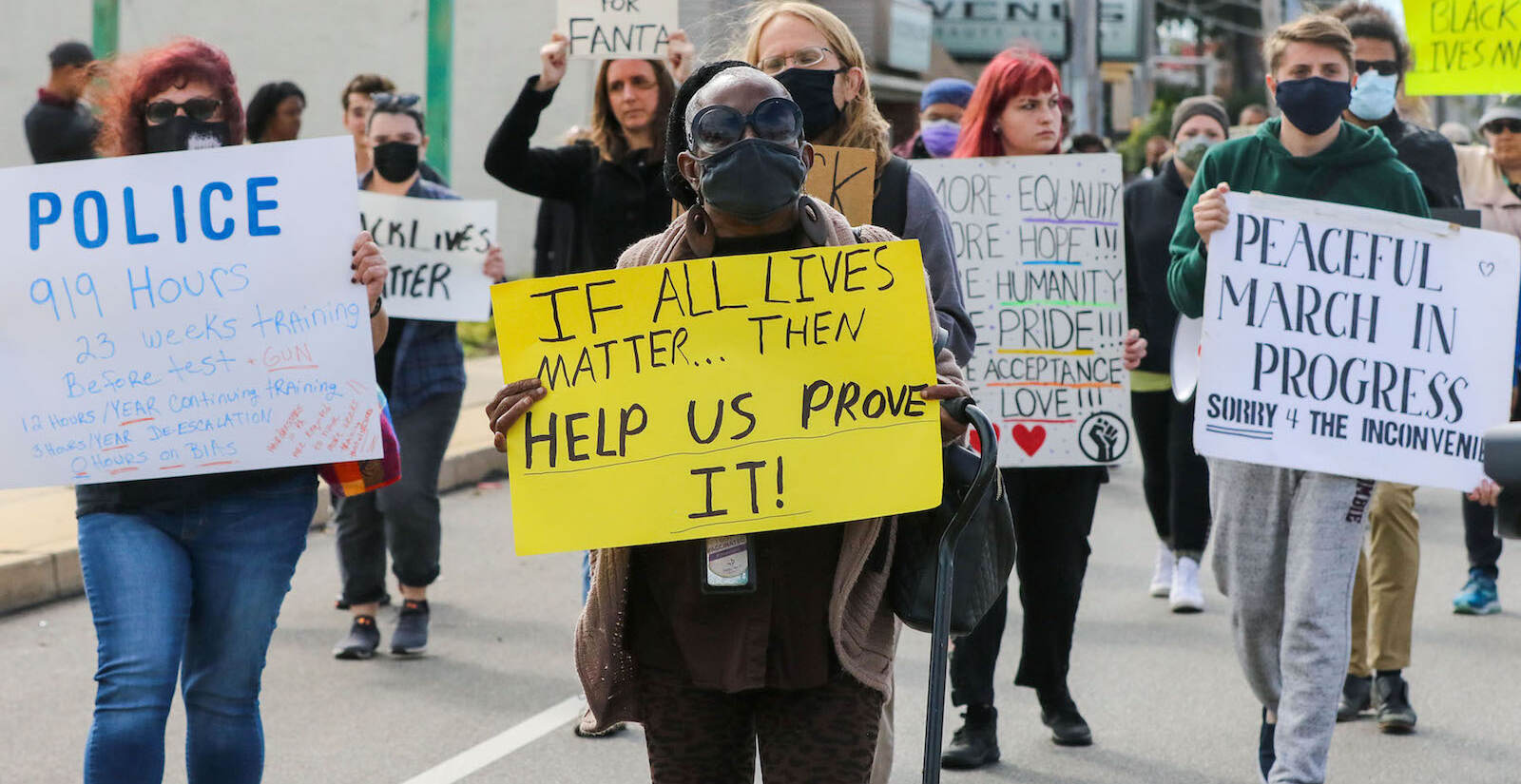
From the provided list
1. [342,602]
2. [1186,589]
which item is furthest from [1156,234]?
[342,602]

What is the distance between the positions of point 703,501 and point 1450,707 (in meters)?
3.97

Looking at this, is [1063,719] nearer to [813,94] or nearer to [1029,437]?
[1029,437]

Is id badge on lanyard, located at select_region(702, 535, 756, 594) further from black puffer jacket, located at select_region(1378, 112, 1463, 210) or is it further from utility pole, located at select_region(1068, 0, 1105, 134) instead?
utility pole, located at select_region(1068, 0, 1105, 134)

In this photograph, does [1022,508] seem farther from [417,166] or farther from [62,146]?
[62,146]

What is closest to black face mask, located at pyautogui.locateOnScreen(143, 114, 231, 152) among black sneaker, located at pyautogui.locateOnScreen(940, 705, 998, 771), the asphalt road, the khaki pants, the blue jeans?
the blue jeans

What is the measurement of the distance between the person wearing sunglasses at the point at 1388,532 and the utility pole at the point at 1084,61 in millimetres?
18656

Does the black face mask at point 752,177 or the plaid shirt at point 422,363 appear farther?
the plaid shirt at point 422,363

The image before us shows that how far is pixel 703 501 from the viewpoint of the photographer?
9.77 feet

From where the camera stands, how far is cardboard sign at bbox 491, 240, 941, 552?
2988 millimetres

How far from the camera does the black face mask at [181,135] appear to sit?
378 cm

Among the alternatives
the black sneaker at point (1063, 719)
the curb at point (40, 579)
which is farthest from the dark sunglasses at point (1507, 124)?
the curb at point (40, 579)

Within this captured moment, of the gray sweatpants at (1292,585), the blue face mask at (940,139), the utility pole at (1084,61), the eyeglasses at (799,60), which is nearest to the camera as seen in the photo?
the eyeglasses at (799,60)

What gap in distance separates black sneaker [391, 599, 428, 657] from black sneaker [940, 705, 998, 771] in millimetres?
2247

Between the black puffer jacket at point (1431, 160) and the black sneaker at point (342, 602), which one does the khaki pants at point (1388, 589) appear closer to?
the black puffer jacket at point (1431, 160)
